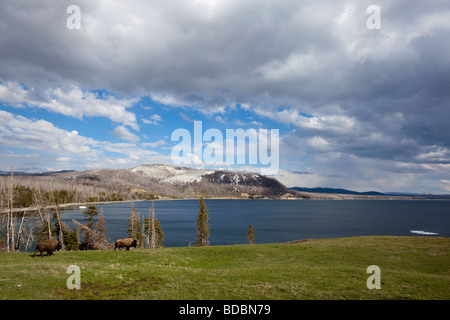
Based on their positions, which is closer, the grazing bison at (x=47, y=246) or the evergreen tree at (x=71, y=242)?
the grazing bison at (x=47, y=246)

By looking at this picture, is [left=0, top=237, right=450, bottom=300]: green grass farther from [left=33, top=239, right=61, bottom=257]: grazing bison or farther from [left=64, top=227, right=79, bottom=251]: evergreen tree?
[left=64, top=227, right=79, bottom=251]: evergreen tree

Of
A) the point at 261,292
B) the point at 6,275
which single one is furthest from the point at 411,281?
the point at 6,275

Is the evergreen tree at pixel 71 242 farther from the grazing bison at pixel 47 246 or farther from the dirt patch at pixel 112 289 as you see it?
the dirt patch at pixel 112 289

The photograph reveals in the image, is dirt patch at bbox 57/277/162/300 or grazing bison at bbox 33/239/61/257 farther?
grazing bison at bbox 33/239/61/257

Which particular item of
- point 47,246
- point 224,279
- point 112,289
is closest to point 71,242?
point 47,246

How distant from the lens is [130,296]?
12641mm

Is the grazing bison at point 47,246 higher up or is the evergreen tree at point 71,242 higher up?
the grazing bison at point 47,246

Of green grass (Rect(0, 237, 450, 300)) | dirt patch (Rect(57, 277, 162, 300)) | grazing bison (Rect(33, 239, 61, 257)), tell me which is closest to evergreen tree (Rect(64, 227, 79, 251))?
grazing bison (Rect(33, 239, 61, 257))

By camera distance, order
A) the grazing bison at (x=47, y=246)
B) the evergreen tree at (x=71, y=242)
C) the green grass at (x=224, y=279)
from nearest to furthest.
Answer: the green grass at (x=224, y=279), the grazing bison at (x=47, y=246), the evergreen tree at (x=71, y=242)

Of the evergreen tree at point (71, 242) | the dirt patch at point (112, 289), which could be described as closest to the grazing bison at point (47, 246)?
the dirt patch at point (112, 289)

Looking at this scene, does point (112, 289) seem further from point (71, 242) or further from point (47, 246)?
point (71, 242)
